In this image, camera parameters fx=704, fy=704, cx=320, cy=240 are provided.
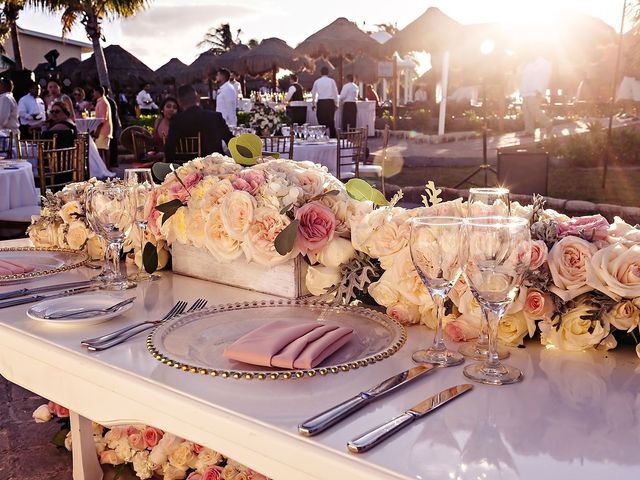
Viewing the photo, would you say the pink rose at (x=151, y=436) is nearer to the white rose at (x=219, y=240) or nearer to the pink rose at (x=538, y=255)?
the white rose at (x=219, y=240)

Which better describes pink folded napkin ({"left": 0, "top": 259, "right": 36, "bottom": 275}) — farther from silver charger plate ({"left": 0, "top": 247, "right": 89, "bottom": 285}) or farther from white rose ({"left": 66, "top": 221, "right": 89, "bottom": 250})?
white rose ({"left": 66, "top": 221, "right": 89, "bottom": 250})

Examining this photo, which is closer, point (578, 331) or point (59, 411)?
point (578, 331)

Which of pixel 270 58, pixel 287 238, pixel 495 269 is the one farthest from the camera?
pixel 270 58

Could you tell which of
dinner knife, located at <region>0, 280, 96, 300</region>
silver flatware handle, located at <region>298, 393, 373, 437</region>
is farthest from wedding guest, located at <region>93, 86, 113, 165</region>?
silver flatware handle, located at <region>298, 393, 373, 437</region>

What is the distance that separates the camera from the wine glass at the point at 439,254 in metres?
1.24

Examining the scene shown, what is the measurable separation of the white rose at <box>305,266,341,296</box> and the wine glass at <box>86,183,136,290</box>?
548 mm

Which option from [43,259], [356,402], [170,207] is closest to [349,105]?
[43,259]

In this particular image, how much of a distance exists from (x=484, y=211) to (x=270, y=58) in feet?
63.4

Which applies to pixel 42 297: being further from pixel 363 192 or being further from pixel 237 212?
pixel 363 192

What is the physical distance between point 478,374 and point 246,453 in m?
0.43

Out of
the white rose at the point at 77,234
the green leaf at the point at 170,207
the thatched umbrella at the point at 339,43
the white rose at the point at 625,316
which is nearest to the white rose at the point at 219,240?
the green leaf at the point at 170,207

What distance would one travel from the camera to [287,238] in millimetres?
1652

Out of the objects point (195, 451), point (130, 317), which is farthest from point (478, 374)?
point (195, 451)

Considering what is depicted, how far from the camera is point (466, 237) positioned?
121 cm
